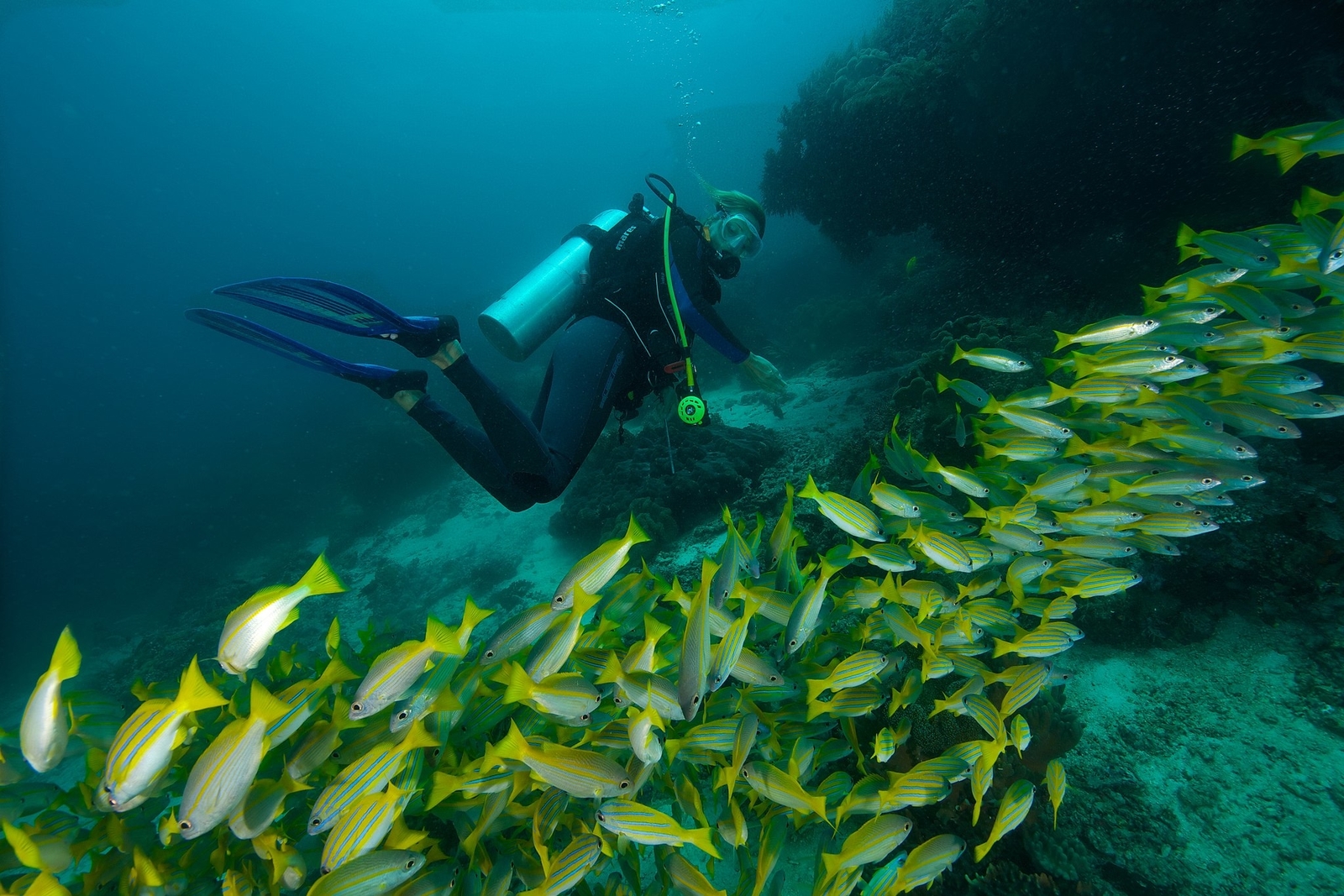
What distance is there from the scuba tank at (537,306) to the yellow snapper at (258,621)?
3321 millimetres

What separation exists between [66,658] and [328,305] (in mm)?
2550

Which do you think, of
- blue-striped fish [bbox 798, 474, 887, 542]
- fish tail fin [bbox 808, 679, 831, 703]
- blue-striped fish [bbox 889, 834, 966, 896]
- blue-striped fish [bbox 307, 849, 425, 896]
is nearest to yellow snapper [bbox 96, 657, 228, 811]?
blue-striped fish [bbox 307, 849, 425, 896]

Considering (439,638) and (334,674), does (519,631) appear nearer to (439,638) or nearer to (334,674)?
(439,638)

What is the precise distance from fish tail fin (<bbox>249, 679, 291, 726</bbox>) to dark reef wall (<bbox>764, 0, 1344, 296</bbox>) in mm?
10849

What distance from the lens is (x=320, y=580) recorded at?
7.29 ft

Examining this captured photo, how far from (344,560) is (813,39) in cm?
9043

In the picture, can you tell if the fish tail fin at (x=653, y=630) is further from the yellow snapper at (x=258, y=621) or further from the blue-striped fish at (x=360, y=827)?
the yellow snapper at (x=258, y=621)

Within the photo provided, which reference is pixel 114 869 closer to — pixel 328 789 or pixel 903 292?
pixel 328 789

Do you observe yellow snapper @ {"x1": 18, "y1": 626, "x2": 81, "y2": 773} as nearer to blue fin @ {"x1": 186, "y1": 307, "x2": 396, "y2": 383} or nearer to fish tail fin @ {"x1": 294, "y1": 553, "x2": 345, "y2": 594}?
fish tail fin @ {"x1": 294, "y1": 553, "x2": 345, "y2": 594}

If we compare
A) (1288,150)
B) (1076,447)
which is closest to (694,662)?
(1076,447)

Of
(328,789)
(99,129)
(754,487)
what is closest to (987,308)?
(754,487)

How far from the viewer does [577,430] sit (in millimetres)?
4668

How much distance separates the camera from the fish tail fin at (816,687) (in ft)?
8.25

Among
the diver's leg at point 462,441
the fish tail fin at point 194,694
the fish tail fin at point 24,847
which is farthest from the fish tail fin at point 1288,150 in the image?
the fish tail fin at point 24,847
